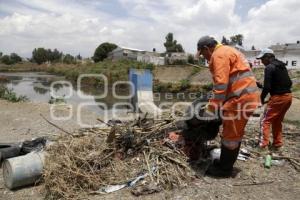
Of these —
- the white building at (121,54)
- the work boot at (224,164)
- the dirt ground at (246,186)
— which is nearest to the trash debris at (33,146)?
the dirt ground at (246,186)

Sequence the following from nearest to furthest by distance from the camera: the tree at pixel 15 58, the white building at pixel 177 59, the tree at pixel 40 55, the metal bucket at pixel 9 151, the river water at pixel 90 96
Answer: the metal bucket at pixel 9 151 < the river water at pixel 90 96 < the white building at pixel 177 59 < the tree at pixel 40 55 < the tree at pixel 15 58

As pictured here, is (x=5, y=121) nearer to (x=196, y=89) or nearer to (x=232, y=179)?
(x=232, y=179)

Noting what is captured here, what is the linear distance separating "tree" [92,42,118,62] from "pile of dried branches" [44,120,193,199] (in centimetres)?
6191

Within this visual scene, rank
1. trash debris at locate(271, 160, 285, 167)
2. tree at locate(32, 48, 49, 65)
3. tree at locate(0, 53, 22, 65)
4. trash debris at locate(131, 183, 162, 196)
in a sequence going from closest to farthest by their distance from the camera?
1. trash debris at locate(131, 183, 162, 196)
2. trash debris at locate(271, 160, 285, 167)
3. tree at locate(0, 53, 22, 65)
4. tree at locate(32, 48, 49, 65)

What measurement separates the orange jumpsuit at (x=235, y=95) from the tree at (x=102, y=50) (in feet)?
206

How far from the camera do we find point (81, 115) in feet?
33.1

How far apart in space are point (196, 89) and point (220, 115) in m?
23.4

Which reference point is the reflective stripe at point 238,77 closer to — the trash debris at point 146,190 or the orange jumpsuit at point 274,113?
the orange jumpsuit at point 274,113

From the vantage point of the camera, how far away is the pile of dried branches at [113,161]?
4469mm

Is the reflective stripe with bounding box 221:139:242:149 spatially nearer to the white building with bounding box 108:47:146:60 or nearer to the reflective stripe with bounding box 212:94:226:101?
the reflective stripe with bounding box 212:94:226:101

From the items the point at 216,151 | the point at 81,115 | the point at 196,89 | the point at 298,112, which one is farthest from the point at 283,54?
the point at 216,151

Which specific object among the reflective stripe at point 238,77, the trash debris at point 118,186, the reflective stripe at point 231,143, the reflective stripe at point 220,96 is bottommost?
the trash debris at point 118,186

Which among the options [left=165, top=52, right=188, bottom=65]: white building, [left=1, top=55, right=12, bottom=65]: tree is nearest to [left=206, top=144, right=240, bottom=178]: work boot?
[left=165, top=52, right=188, bottom=65]: white building

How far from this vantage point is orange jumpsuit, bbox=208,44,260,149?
4.47m
